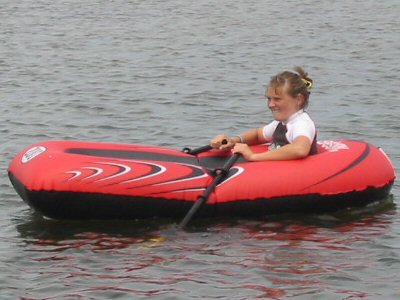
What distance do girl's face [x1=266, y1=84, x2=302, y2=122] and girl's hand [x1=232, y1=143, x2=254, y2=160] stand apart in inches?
13.4

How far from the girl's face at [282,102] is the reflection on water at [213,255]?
2.57 feet

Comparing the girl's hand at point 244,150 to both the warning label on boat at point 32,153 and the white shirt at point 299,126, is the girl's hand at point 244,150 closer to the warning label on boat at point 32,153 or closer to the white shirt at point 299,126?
the white shirt at point 299,126

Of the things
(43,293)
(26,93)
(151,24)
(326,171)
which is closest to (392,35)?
(151,24)

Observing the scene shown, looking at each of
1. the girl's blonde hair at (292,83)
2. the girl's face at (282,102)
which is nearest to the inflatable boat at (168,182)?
the girl's face at (282,102)

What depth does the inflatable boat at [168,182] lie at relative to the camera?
8.40 m

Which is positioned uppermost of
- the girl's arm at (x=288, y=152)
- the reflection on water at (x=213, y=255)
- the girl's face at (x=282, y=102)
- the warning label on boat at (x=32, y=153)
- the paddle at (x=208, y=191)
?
the girl's face at (x=282, y=102)

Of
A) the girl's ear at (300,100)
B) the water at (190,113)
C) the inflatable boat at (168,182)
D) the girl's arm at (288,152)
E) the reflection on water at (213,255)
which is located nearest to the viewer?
the reflection on water at (213,255)

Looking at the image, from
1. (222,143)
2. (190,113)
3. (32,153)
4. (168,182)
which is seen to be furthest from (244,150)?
(190,113)

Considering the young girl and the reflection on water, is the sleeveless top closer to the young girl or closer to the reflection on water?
the young girl

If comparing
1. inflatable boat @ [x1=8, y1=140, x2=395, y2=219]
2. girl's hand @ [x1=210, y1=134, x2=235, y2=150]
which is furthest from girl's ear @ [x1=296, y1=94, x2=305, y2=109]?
girl's hand @ [x1=210, y1=134, x2=235, y2=150]

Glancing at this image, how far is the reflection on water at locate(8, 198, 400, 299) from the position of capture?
24.0 ft

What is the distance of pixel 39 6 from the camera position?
2275 cm

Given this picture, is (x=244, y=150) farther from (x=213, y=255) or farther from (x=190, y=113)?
(x=190, y=113)

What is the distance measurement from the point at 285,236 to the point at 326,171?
0.69 m
